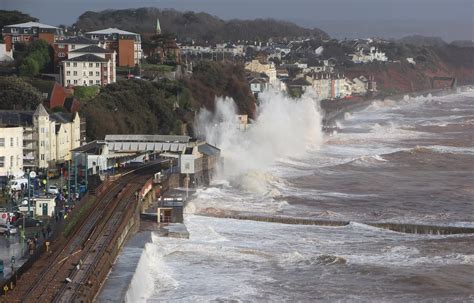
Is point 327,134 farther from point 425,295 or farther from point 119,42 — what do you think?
point 425,295

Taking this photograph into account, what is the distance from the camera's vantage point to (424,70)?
140m

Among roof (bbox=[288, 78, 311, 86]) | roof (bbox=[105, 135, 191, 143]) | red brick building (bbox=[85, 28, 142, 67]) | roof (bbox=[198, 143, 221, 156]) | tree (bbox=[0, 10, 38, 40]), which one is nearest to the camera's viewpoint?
roof (bbox=[198, 143, 221, 156])

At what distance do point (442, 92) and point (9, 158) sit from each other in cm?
9334

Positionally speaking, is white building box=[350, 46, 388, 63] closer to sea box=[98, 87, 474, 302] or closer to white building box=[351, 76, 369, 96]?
white building box=[351, 76, 369, 96]

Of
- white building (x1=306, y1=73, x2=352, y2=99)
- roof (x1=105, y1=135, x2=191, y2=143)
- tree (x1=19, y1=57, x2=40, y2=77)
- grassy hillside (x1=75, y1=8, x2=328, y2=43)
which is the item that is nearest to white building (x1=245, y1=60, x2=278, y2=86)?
white building (x1=306, y1=73, x2=352, y2=99)

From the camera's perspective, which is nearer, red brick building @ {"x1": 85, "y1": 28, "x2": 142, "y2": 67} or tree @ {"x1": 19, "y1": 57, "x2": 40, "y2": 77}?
tree @ {"x1": 19, "y1": 57, "x2": 40, "y2": 77}

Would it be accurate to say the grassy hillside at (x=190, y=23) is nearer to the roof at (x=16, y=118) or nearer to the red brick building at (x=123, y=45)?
the red brick building at (x=123, y=45)

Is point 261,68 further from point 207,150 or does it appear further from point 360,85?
point 207,150

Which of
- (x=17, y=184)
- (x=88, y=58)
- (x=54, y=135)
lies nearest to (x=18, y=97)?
(x=54, y=135)

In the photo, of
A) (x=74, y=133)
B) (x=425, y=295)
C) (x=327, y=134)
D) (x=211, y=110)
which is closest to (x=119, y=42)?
(x=211, y=110)

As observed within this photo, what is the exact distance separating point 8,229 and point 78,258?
2861 millimetres

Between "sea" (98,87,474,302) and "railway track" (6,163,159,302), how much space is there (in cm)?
85

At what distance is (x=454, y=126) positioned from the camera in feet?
223

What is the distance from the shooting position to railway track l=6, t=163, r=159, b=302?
56.8ft
